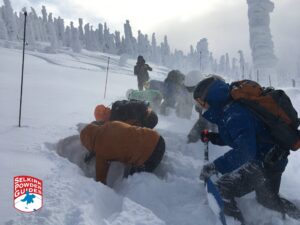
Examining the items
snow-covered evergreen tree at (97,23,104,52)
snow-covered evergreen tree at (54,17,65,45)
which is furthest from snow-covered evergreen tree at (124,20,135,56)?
snow-covered evergreen tree at (54,17,65,45)

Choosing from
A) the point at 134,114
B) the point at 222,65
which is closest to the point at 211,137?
the point at 134,114

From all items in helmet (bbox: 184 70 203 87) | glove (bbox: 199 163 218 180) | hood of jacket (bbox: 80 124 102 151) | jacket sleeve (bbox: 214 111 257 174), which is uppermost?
helmet (bbox: 184 70 203 87)

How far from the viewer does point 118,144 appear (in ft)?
14.4

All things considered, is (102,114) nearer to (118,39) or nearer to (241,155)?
(241,155)

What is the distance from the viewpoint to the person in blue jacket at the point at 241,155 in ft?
10.8

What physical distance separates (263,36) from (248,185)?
41766 millimetres

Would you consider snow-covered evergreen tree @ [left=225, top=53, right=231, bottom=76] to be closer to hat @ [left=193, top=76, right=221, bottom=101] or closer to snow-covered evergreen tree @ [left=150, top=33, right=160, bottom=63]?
snow-covered evergreen tree @ [left=150, top=33, right=160, bottom=63]

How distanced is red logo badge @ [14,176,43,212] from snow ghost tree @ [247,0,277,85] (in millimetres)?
41228

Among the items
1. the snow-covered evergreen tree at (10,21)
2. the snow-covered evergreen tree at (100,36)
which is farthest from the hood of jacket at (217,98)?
the snow-covered evergreen tree at (100,36)

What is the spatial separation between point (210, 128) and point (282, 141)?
3.35m

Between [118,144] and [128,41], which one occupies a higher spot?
[128,41]

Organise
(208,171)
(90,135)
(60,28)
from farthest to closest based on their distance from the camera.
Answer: (60,28) → (90,135) → (208,171)

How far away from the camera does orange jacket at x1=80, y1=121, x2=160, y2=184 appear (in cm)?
438

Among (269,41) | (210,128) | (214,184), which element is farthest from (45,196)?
(269,41)
